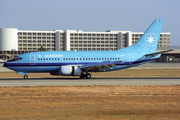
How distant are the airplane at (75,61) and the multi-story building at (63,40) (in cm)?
12169

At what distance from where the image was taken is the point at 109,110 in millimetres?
17000

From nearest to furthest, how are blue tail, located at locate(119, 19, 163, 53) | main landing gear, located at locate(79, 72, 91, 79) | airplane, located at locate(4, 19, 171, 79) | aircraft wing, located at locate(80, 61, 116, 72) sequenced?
aircraft wing, located at locate(80, 61, 116, 72)
airplane, located at locate(4, 19, 171, 79)
main landing gear, located at locate(79, 72, 91, 79)
blue tail, located at locate(119, 19, 163, 53)

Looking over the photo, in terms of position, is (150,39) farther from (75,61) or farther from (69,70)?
(69,70)

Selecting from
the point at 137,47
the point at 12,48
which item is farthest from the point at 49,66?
the point at 12,48

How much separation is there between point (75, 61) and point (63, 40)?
126939 mm

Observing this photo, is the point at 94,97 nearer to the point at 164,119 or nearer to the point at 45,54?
the point at 164,119

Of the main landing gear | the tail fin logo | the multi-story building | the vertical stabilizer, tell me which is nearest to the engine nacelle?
the main landing gear

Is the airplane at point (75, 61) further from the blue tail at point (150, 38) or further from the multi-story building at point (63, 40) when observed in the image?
the multi-story building at point (63, 40)

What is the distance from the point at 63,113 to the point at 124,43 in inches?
6191

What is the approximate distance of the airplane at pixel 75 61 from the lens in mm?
38125

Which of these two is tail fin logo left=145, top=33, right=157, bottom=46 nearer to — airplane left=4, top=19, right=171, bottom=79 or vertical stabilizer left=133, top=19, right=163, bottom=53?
vertical stabilizer left=133, top=19, right=163, bottom=53

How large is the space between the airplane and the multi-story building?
12169 cm

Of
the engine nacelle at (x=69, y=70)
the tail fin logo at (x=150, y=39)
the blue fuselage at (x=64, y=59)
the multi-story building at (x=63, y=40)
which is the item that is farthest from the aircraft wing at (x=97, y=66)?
the multi-story building at (x=63, y=40)

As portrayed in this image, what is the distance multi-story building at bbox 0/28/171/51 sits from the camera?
159312 mm
